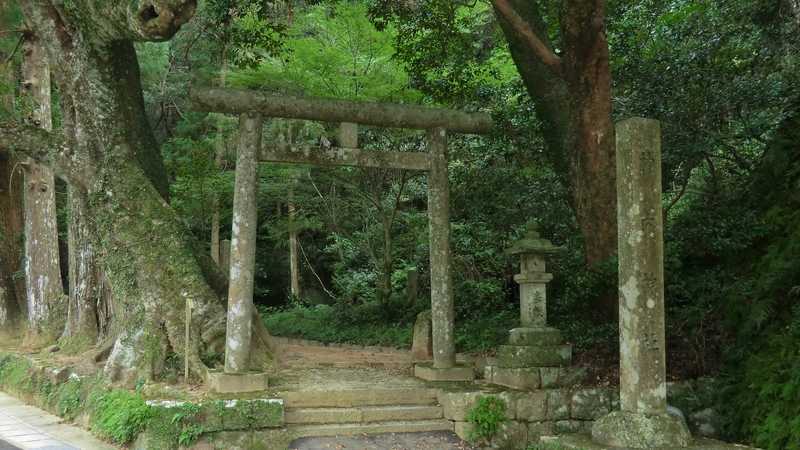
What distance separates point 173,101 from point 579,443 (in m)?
20.9

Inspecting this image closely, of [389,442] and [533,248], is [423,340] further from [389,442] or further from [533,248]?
[389,442]

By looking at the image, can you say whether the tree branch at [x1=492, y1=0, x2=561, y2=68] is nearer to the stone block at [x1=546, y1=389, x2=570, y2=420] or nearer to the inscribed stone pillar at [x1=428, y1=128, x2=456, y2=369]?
the inscribed stone pillar at [x1=428, y1=128, x2=456, y2=369]

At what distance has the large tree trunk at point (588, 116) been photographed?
9453 mm

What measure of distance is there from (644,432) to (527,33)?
18.9 ft

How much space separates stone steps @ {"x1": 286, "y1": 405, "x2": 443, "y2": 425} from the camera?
26.6 ft

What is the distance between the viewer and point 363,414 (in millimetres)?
8305

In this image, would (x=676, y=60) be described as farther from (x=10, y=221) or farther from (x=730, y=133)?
(x=10, y=221)

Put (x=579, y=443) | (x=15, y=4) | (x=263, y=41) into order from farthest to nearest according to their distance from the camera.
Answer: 1. (x=15, y=4)
2. (x=263, y=41)
3. (x=579, y=443)

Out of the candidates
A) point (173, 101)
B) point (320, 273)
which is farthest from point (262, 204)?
point (173, 101)

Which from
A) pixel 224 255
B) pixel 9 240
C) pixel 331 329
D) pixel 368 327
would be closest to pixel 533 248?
pixel 368 327

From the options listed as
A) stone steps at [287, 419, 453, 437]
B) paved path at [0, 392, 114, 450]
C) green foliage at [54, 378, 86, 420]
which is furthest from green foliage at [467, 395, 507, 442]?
green foliage at [54, 378, 86, 420]

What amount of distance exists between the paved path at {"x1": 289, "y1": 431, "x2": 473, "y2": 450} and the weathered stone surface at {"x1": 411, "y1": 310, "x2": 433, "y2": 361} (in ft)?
8.62

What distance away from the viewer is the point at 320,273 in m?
23.8

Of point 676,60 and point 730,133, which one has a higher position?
point 676,60
